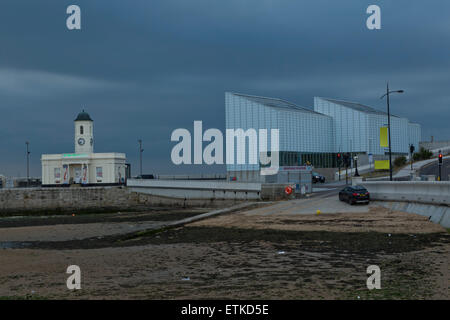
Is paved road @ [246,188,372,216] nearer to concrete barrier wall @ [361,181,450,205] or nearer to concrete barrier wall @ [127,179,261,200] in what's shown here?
concrete barrier wall @ [361,181,450,205]

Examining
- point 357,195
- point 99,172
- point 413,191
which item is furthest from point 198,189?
point 413,191

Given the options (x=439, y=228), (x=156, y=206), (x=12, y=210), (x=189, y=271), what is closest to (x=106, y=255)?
(x=189, y=271)

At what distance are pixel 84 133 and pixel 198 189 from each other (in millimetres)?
45847

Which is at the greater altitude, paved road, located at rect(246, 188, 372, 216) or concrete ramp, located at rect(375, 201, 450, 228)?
concrete ramp, located at rect(375, 201, 450, 228)

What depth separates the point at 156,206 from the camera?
2916 inches

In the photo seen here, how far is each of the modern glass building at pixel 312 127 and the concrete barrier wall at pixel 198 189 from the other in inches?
714

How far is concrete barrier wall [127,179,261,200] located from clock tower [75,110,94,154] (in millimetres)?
24731

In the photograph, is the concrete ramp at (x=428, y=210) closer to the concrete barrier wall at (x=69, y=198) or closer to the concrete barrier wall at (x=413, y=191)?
the concrete barrier wall at (x=413, y=191)

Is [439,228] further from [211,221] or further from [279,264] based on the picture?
[211,221]

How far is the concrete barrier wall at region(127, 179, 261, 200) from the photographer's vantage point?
190 feet

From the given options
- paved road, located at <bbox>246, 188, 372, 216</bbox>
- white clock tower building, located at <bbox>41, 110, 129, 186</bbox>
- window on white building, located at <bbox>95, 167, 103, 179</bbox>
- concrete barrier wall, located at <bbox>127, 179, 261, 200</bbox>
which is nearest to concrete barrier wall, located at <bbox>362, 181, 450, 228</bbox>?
Answer: paved road, located at <bbox>246, 188, 372, 216</bbox>

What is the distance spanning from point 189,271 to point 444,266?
26.3 feet

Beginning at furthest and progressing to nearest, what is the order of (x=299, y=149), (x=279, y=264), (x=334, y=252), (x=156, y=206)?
(x=299, y=149) < (x=156, y=206) < (x=334, y=252) < (x=279, y=264)

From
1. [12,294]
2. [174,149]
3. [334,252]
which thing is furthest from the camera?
[174,149]
